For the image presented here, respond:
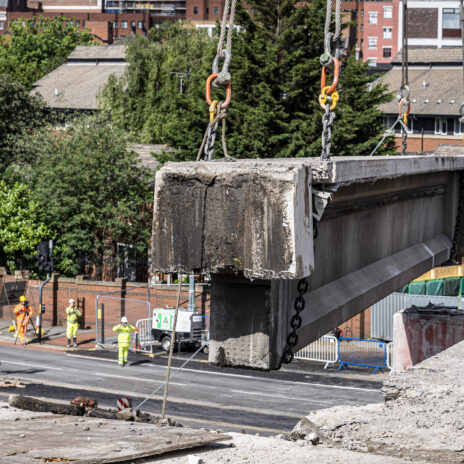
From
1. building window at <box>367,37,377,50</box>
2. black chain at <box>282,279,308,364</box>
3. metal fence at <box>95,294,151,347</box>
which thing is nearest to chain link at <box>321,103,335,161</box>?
black chain at <box>282,279,308,364</box>

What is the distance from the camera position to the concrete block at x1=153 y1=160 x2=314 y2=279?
20.5 feet

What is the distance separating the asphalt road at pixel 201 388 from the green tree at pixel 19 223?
942cm

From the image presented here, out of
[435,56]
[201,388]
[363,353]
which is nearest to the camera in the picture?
[201,388]

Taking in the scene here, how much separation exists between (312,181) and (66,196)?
3318 centimetres

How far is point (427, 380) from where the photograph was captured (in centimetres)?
1009

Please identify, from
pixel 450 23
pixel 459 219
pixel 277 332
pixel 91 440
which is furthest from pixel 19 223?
pixel 450 23

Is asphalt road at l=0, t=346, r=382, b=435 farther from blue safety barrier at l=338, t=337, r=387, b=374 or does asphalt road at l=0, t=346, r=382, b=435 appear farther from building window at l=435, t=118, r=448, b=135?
building window at l=435, t=118, r=448, b=135

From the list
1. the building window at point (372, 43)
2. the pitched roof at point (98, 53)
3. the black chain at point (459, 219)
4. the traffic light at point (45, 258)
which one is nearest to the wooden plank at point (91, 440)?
the black chain at point (459, 219)

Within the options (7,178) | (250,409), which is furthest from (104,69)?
(250,409)

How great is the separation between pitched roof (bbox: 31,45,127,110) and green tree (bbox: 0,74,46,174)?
68.4 feet

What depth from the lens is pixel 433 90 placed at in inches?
2756

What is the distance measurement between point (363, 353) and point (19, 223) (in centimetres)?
1695

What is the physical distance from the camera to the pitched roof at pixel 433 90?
67.1 meters

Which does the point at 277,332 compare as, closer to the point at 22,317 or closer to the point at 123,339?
the point at 123,339
